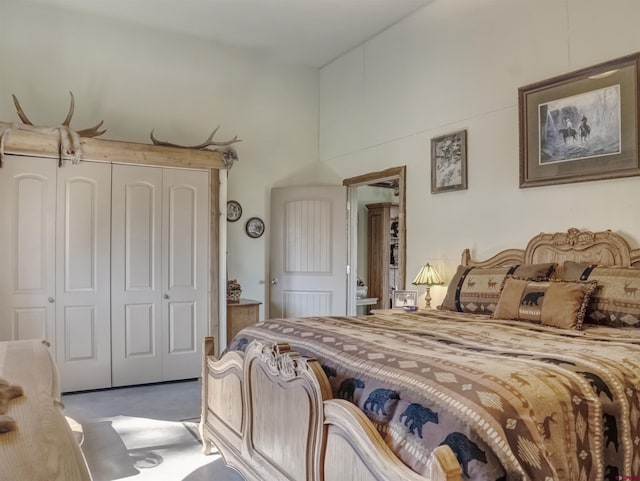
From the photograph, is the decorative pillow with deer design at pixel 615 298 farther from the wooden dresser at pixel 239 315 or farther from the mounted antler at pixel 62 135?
the mounted antler at pixel 62 135

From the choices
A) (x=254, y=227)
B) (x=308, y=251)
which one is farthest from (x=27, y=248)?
(x=308, y=251)

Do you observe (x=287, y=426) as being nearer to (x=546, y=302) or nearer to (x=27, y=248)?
(x=546, y=302)

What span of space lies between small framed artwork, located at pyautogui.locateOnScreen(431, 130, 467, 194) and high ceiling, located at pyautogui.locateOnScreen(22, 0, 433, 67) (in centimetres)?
133

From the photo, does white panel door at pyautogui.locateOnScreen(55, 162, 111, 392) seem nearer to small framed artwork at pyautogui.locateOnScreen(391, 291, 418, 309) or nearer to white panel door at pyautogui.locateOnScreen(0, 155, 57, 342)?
white panel door at pyautogui.locateOnScreen(0, 155, 57, 342)

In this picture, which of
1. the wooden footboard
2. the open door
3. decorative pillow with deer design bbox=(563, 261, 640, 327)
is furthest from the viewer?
the open door

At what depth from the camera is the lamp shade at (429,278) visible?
4.09m

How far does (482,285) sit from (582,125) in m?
1.22

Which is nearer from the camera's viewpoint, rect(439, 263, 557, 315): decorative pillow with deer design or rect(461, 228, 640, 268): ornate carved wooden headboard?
rect(461, 228, 640, 268): ornate carved wooden headboard

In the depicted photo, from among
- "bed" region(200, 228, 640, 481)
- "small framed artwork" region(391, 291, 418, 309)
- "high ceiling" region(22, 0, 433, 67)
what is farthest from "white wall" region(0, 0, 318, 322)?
"bed" region(200, 228, 640, 481)

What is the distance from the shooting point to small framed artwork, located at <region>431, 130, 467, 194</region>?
411 cm

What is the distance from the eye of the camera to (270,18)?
4.86m

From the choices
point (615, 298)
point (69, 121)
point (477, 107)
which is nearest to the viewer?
point (615, 298)

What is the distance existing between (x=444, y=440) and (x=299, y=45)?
493 cm

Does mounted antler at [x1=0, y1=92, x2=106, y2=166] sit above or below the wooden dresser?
above
